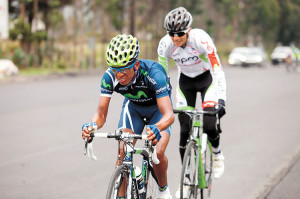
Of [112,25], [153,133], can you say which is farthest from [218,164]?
[112,25]

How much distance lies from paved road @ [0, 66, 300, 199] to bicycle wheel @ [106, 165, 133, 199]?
7.43 ft

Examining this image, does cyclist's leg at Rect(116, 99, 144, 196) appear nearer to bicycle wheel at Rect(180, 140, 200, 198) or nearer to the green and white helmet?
bicycle wheel at Rect(180, 140, 200, 198)

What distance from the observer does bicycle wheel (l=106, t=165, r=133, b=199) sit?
12.5ft

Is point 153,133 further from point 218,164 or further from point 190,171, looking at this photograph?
point 218,164

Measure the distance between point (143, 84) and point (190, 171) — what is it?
1052 mm

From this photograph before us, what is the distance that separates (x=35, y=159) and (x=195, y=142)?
3.53 meters

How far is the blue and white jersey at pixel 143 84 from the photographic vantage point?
4.54 meters

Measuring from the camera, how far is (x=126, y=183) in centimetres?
400

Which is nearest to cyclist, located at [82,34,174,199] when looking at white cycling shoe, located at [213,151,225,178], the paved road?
white cycling shoe, located at [213,151,225,178]

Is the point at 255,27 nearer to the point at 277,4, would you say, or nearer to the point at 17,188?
the point at 277,4

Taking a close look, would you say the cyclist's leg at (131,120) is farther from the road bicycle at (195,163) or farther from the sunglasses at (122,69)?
the sunglasses at (122,69)

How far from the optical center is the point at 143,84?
4656 millimetres

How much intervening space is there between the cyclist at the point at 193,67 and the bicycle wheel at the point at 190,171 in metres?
0.44

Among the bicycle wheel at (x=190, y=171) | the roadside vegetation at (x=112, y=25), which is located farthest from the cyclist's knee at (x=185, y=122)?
the roadside vegetation at (x=112, y=25)
